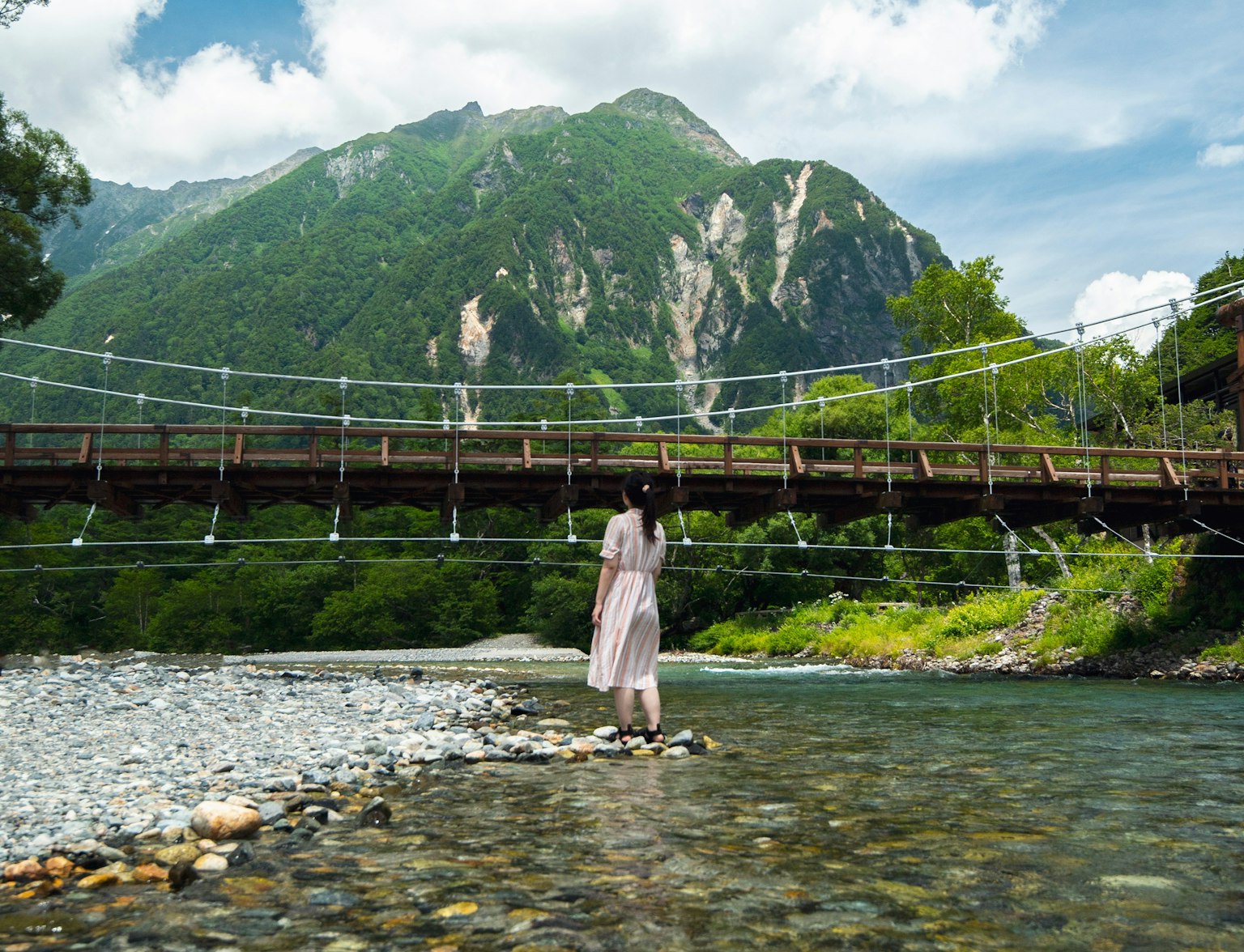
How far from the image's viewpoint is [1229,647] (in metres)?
18.0

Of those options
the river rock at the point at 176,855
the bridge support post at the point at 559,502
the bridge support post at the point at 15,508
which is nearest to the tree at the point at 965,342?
the bridge support post at the point at 559,502

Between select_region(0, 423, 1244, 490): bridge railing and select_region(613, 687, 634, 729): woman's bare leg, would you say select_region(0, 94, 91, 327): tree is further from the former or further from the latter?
select_region(613, 687, 634, 729): woman's bare leg

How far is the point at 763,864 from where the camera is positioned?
3.85 metres

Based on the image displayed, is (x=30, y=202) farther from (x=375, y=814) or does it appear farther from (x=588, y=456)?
(x=375, y=814)

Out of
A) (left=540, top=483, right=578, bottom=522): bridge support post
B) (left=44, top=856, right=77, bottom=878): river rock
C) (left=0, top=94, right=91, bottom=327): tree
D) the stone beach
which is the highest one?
(left=0, top=94, right=91, bottom=327): tree

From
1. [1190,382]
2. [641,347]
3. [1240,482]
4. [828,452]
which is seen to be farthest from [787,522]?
[641,347]

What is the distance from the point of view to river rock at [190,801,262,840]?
14.4ft

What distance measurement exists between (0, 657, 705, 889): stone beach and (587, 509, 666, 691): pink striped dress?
64 centimetres

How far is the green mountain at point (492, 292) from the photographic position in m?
116

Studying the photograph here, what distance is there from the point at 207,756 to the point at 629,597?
2.99m

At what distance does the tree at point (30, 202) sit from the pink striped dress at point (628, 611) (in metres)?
18.8

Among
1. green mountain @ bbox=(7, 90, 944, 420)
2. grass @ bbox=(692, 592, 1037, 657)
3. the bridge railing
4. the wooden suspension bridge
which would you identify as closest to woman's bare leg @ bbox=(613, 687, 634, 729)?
the bridge railing

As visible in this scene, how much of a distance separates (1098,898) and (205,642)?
52.1m

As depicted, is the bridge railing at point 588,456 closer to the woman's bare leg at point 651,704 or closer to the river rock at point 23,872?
the woman's bare leg at point 651,704
